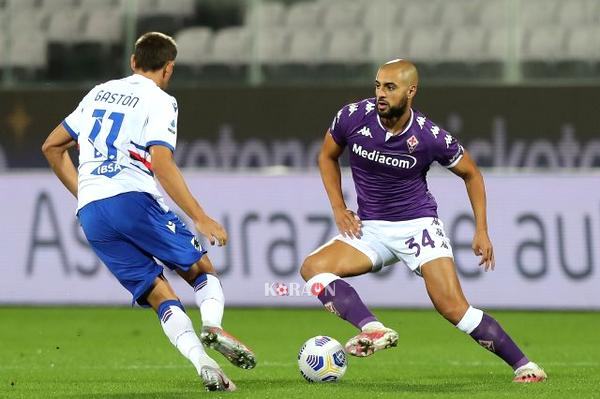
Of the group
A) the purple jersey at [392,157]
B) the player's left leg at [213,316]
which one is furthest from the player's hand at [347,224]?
the player's left leg at [213,316]

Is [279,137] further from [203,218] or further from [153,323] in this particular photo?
[203,218]

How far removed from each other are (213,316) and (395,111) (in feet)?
5.17

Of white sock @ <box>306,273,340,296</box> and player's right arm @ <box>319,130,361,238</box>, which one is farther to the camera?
player's right arm @ <box>319,130,361,238</box>

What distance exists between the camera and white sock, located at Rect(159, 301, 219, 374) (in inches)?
278

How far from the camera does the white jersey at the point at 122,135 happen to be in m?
7.11

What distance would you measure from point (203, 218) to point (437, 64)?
9.86m

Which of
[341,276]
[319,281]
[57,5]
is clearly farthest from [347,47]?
[319,281]

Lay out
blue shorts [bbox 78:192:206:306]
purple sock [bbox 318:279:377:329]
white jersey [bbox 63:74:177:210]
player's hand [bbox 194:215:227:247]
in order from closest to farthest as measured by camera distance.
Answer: player's hand [bbox 194:215:227:247], white jersey [bbox 63:74:177:210], blue shorts [bbox 78:192:206:306], purple sock [bbox 318:279:377:329]

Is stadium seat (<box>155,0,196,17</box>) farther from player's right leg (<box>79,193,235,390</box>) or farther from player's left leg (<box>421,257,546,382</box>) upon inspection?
player's right leg (<box>79,193,235,390</box>)

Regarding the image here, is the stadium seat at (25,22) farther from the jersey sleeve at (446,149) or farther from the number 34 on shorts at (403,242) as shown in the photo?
the jersey sleeve at (446,149)

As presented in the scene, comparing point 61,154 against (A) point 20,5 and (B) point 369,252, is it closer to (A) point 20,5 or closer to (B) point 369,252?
(B) point 369,252

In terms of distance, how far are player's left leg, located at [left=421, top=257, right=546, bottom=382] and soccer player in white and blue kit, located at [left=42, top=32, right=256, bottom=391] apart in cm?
125

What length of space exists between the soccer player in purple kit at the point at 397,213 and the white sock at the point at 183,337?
0.99 meters

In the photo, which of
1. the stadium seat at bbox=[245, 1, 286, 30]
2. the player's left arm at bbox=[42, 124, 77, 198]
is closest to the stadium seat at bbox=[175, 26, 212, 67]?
the stadium seat at bbox=[245, 1, 286, 30]
